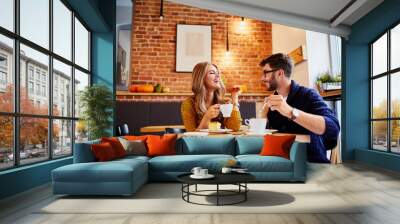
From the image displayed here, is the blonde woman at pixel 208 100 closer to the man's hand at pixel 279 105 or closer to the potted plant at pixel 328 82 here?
the man's hand at pixel 279 105

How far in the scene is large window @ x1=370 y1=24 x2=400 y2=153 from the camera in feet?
20.8

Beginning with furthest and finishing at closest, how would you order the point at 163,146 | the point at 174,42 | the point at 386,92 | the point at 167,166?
the point at 174,42
the point at 386,92
the point at 163,146
the point at 167,166

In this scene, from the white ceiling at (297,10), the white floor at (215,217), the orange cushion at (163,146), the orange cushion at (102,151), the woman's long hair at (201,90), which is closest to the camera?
the woman's long hair at (201,90)

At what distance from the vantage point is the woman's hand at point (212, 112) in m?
2.54

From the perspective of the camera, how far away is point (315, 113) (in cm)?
118

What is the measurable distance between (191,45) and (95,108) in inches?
137

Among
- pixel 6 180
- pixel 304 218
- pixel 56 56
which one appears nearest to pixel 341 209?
pixel 304 218

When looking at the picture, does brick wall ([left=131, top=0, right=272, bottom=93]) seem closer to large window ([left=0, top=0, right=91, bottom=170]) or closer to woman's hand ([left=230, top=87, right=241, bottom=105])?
large window ([left=0, top=0, right=91, bottom=170])

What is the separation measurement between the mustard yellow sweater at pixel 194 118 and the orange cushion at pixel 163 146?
262 cm

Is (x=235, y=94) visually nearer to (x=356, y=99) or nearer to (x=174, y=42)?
(x=356, y=99)

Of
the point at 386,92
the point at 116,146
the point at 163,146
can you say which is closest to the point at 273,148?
the point at 163,146

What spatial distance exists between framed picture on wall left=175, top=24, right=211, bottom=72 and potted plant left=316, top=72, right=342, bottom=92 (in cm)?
325

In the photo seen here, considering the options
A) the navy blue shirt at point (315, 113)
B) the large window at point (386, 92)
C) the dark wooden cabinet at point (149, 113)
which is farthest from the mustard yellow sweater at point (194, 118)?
the dark wooden cabinet at point (149, 113)

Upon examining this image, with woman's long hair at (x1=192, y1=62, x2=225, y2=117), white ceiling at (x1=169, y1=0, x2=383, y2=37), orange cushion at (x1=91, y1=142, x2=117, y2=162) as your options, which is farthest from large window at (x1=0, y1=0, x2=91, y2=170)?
woman's long hair at (x1=192, y1=62, x2=225, y2=117)
